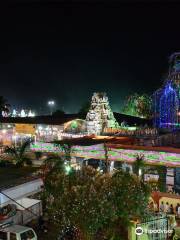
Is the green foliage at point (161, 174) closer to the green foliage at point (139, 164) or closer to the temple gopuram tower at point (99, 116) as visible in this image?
the green foliage at point (139, 164)

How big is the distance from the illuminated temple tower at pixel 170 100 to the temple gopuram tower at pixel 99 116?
3.70 meters

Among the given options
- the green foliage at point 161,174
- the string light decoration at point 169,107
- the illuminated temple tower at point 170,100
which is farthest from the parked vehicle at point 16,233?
the string light decoration at point 169,107

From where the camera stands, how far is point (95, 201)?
10219 mm

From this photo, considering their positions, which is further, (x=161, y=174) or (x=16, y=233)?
(x=161, y=174)

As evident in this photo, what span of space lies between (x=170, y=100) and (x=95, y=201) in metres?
17.9

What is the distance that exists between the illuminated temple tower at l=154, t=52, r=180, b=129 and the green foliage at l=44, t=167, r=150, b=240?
1574 cm

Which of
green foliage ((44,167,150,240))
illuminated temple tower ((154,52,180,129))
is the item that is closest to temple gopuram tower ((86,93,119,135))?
illuminated temple tower ((154,52,180,129))

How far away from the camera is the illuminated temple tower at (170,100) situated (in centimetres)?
2589

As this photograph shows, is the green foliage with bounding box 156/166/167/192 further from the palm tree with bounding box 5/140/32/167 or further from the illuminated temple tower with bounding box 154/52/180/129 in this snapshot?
the palm tree with bounding box 5/140/32/167

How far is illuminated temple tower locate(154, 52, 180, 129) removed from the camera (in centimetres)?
2589
